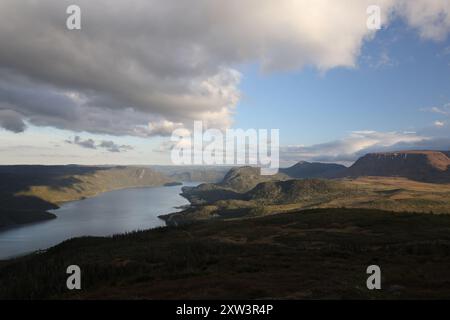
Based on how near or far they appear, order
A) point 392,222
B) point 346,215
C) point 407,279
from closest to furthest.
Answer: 1. point 407,279
2. point 392,222
3. point 346,215

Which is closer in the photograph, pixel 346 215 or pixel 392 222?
pixel 392 222

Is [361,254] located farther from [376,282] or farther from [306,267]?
[376,282]

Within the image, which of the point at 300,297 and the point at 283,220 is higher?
the point at 300,297

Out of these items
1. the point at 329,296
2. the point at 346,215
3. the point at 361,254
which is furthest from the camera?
the point at 346,215
